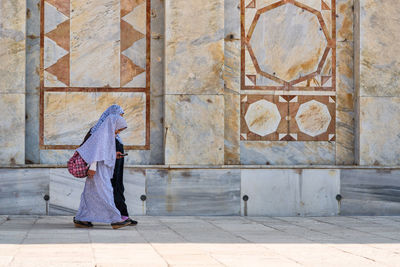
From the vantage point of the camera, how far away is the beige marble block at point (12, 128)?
9992 millimetres

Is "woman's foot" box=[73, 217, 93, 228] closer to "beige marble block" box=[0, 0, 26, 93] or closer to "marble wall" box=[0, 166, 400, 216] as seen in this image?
"marble wall" box=[0, 166, 400, 216]

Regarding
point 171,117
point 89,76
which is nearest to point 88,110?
point 89,76

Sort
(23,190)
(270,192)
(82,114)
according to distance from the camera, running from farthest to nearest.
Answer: (82,114) → (270,192) → (23,190)

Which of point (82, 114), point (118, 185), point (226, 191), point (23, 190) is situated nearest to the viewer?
point (118, 185)

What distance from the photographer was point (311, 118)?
10.7 m

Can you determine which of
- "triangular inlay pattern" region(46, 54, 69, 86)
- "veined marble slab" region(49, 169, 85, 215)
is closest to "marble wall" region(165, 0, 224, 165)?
"veined marble slab" region(49, 169, 85, 215)

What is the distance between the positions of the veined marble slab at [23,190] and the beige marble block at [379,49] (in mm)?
4962

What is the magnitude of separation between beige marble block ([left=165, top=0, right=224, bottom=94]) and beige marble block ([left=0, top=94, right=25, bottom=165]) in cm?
216

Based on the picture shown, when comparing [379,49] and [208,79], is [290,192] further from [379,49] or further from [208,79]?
[379,49]

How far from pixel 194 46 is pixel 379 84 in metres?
2.89

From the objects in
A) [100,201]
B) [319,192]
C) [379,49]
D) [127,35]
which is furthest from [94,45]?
[379,49]

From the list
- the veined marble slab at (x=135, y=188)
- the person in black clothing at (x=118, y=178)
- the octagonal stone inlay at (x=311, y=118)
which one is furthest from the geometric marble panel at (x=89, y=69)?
the octagonal stone inlay at (x=311, y=118)

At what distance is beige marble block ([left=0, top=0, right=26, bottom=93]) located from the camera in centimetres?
1006

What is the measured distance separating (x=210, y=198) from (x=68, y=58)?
9.80 feet
